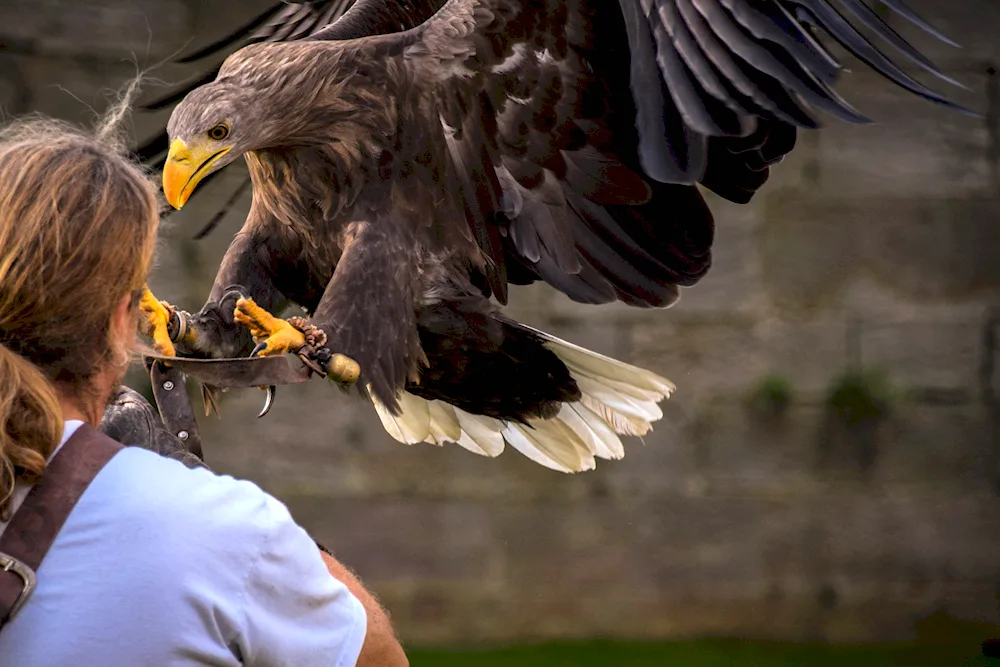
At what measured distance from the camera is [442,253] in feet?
A: 3.99

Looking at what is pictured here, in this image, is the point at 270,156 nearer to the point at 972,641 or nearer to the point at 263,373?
the point at 263,373

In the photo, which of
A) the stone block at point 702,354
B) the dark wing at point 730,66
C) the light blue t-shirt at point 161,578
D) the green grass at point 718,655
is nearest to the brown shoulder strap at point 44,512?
the light blue t-shirt at point 161,578

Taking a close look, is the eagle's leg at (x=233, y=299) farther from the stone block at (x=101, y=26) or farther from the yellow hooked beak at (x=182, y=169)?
the stone block at (x=101, y=26)

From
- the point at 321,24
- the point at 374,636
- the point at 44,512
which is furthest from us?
the point at 321,24

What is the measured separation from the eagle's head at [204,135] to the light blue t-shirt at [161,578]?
20.2 inches

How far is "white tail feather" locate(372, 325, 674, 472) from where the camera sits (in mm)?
1496

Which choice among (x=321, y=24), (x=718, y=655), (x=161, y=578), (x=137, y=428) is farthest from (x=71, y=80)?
(x=161, y=578)

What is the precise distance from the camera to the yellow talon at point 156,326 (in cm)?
106

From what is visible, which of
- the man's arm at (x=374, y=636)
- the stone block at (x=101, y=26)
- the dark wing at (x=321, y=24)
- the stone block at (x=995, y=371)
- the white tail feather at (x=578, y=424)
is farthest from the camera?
the stone block at (x=995, y=371)

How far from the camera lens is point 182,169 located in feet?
3.47

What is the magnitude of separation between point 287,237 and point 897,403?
150 cm

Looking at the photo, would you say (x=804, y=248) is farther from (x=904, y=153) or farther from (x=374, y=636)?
(x=374, y=636)

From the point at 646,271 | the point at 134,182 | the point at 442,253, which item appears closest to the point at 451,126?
the point at 442,253

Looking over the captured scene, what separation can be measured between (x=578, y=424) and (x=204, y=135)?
67 centimetres
